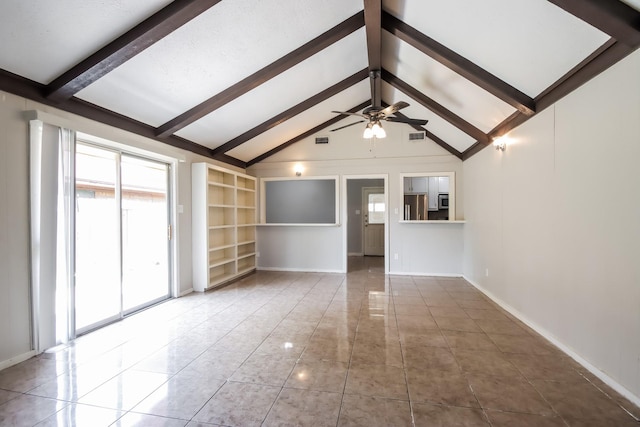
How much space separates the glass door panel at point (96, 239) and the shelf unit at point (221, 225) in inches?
A: 52.6

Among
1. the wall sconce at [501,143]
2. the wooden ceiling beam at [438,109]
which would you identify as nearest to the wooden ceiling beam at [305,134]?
the wooden ceiling beam at [438,109]

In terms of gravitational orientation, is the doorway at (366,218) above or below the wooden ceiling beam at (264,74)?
below

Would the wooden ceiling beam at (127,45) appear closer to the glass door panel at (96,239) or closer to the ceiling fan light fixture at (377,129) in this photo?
the glass door panel at (96,239)

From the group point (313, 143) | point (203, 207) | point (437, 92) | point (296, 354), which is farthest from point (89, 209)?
point (437, 92)

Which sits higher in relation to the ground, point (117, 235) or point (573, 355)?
point (117, 235)

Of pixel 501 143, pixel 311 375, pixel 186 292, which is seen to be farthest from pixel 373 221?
pixel 311 375

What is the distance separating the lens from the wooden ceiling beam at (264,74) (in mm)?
3229

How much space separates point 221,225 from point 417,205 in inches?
189

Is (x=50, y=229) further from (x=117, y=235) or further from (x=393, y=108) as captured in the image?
(x=393, y=108)

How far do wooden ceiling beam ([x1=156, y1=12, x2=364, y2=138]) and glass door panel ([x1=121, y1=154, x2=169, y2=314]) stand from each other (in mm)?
620

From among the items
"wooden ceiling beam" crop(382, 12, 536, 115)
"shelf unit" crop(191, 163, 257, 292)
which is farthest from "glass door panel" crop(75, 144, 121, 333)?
"wooden ceiling beam" crop(382, 12, 536, 115)

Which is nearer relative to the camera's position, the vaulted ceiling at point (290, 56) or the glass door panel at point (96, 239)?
the vaulted ceiling at point (290, 56)

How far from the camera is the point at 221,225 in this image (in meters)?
5.38

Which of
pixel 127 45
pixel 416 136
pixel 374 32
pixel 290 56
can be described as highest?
pixel 374 32
